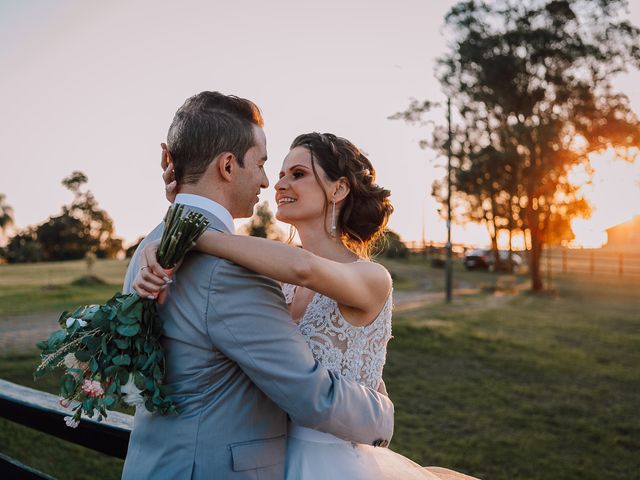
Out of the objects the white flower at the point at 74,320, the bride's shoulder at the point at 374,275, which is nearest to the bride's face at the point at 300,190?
the bride's shoulder at the point at 374,275

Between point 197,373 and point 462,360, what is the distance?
10.1 m

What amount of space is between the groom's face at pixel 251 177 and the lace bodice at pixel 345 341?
59 cm

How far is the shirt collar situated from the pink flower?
2.19ft

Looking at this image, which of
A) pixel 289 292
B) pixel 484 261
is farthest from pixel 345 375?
pixel 484 261

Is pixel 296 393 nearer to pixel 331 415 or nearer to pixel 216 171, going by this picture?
pixel 331 415

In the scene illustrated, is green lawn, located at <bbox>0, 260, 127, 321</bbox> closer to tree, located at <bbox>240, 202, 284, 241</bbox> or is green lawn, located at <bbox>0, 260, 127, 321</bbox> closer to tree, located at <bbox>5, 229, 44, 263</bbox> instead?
tree, located at <bbox>240, 202, 284, 241</bbox>

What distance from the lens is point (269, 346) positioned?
1.95 meters

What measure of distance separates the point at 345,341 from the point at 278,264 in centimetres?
72

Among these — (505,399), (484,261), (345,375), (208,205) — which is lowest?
(505,399)

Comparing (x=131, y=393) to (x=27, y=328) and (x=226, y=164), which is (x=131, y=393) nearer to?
(x=226, y=164)

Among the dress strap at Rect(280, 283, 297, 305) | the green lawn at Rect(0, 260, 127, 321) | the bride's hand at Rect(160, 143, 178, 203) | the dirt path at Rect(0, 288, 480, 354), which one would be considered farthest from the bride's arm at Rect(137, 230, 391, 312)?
the green lawn at Rect(0, 260, 127, 321)

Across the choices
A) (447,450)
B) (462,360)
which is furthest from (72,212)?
(447,450)

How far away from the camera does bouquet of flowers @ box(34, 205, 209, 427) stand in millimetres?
1976

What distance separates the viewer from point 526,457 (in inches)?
262
